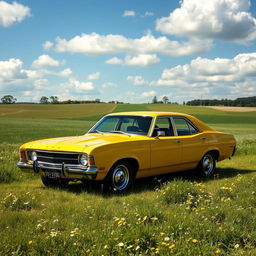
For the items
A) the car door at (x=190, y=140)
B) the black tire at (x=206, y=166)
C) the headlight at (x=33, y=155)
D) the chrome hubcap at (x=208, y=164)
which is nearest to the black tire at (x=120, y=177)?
the headlight at (x=33, y=155)

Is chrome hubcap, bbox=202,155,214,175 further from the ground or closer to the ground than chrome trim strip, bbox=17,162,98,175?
closer to the ground

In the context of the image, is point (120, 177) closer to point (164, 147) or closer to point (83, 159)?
point (83, 159)

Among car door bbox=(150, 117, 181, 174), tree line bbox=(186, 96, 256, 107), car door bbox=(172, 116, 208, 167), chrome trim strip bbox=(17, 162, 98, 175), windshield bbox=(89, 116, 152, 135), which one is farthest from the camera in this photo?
tree line bbox=(186, 96, 256, 107)

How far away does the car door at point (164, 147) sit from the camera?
723cm

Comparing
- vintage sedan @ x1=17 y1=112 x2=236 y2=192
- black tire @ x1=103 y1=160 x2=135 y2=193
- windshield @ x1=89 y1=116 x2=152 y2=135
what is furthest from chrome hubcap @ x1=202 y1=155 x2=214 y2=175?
black tire @ x1=103 y1=160 x2=135 y2=193

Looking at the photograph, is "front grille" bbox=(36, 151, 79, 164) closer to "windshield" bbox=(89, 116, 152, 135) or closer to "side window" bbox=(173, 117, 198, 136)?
"windshield" bbox=(89, 116, 152, 135)

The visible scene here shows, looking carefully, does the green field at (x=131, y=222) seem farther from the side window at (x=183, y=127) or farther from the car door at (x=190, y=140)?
A: the side window at (x=183, y=127)

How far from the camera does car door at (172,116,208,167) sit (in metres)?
8.02

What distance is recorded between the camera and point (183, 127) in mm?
8406

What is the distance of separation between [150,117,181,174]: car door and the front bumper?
60.6 inches

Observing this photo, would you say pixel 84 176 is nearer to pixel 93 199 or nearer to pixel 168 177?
pixel 93 199

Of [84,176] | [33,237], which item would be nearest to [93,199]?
[84,176]

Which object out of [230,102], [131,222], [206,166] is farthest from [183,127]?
[230,102]

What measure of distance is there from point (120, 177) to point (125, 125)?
55.5 inches
